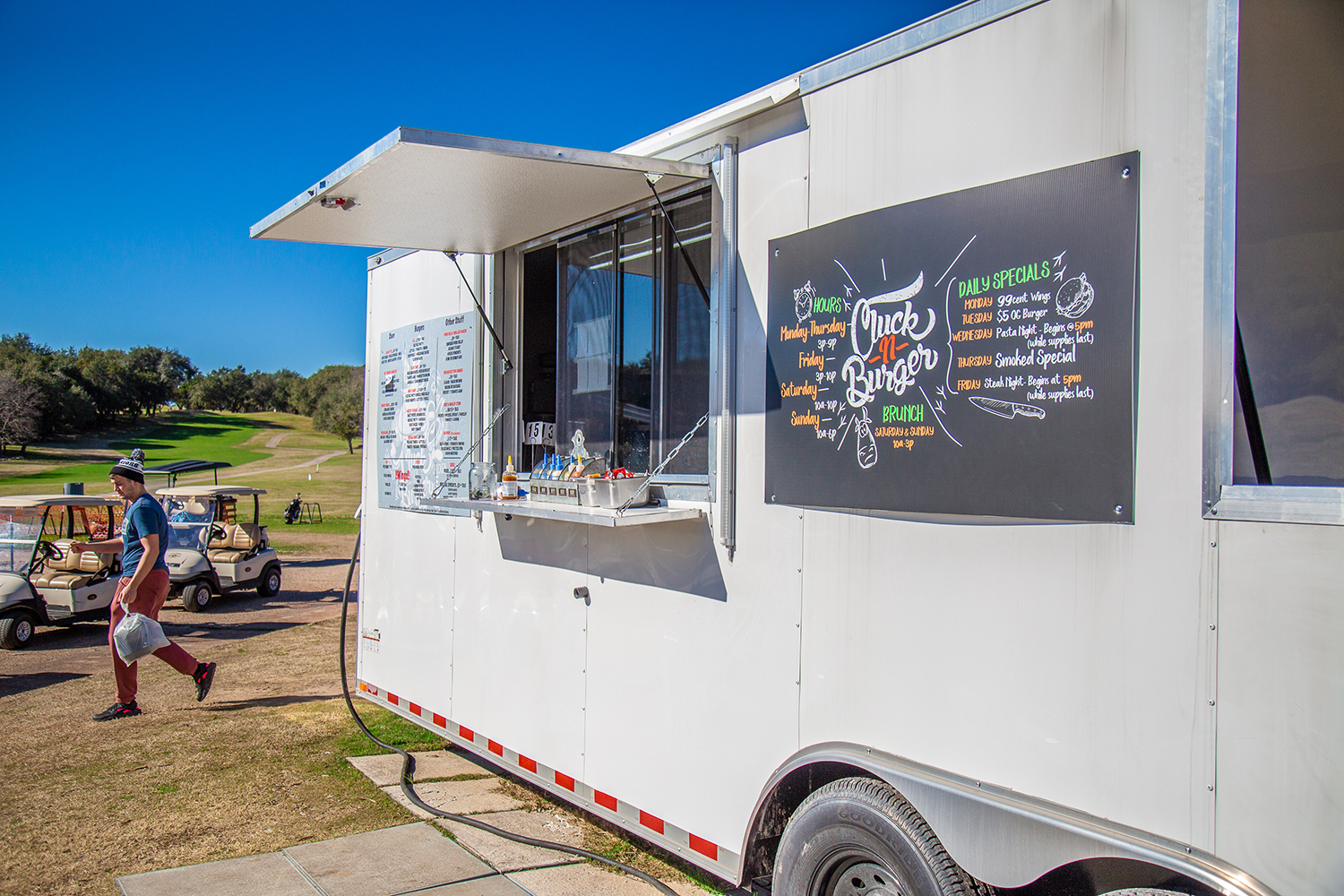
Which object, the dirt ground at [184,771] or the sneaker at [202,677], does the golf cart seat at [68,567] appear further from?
the sneaker at [202,677]

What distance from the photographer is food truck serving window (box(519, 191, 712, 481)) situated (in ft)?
12.4

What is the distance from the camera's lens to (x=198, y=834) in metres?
4.38

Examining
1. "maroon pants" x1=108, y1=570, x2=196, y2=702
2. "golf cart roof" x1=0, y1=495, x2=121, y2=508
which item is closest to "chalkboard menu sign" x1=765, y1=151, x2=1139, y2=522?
"maroon pants" x1=108, y1=570, x2=196, y2=702

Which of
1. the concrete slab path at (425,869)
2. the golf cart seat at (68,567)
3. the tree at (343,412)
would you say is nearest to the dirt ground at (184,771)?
the concrete slab path at (425,869)

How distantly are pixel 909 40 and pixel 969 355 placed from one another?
42.0 inches

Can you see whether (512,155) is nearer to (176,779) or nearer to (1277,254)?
(1277,254)

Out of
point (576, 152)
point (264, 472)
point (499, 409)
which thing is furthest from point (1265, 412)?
point (264, 472)

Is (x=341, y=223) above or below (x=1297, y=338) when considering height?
above

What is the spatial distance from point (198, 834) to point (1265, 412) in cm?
484

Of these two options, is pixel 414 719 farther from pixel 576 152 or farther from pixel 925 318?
pixel 925 318

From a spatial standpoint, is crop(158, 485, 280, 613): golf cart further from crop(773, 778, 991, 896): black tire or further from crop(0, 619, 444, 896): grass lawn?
crop(773, 778, 991, 896): black tire

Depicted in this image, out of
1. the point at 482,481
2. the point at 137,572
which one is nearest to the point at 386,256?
the point at 482,481

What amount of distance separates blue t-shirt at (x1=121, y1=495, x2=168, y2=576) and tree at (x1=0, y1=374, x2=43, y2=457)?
56.3 metres

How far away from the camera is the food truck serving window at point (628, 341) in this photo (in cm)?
377
